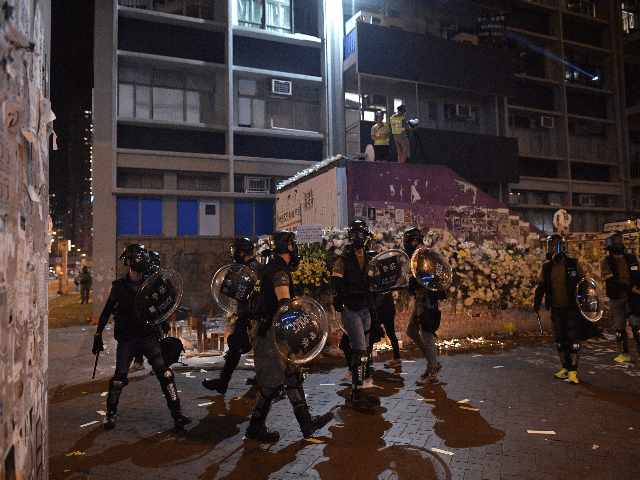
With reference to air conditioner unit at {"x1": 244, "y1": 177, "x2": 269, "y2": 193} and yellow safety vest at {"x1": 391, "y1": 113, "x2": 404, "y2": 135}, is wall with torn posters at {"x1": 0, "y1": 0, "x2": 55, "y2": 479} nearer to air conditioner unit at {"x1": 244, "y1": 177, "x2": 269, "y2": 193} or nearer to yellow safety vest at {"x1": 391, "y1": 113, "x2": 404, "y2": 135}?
yellow safety vest at {"x1": 391, "y1": 113, "x2": 404, "y2": 135}

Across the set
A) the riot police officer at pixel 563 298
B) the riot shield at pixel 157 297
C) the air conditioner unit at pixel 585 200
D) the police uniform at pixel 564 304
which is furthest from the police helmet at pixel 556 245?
the air conditioner unit at pixel 585 200

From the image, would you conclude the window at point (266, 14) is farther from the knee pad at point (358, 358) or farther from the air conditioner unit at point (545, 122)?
the knee pad at point (358, 358)

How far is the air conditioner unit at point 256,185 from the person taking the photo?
71.7 feet

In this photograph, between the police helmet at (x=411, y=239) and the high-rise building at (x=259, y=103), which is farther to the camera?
the high-rise building at (x=259, y=103)

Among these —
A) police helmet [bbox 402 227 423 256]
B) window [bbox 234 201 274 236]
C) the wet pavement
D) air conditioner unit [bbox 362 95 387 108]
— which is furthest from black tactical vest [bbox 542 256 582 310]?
air conditioner unit [bbox 362 95 387 108]

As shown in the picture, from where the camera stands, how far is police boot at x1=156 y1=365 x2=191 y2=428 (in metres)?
5.47

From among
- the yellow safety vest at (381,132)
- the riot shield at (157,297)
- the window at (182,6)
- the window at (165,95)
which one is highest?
the window at (182,6)

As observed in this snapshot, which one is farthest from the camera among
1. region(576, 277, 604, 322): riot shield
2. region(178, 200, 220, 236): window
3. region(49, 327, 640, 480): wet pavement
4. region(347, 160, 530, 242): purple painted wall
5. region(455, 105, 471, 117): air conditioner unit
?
region(455, 105, 471, 117): air conditioner unit

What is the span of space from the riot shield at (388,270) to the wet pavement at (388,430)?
62.5 inches

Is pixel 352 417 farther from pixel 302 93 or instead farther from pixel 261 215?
pixel 302 93

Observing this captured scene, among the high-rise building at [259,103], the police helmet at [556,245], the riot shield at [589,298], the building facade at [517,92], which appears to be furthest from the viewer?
the building facade at [517,92]

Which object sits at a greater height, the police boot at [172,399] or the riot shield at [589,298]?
the riot shield at [589,298]

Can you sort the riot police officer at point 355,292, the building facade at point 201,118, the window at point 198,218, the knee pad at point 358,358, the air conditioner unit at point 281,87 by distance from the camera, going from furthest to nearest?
1. the air conditioner unit at point 281,87
2. the window at point 198,218
3. the building facade at point 201,118
4. the riot police officer at point 355,292
5. the knee pad at point 358,358

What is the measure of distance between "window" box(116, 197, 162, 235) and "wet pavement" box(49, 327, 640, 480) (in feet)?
40.1
